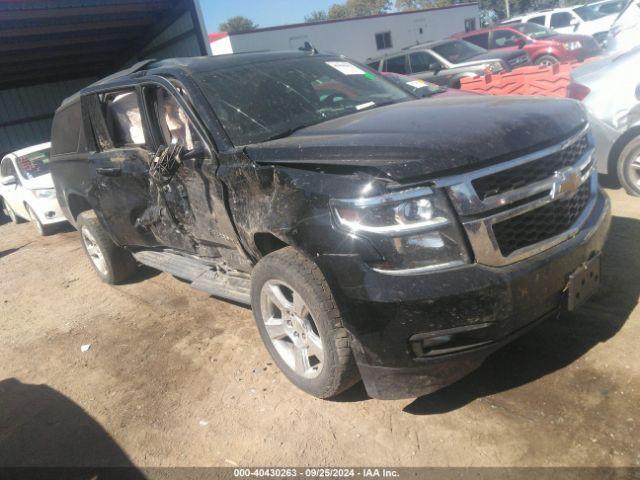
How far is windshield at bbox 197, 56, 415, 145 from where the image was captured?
3.19 metres

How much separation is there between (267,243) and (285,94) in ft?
3.61

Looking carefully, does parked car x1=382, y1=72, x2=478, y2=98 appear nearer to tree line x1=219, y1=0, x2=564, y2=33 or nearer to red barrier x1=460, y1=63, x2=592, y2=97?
red barrier x1=460, y1=63, x2=592, y2=97

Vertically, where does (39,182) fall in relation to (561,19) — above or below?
below

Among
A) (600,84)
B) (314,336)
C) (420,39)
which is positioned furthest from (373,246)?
(420,39)

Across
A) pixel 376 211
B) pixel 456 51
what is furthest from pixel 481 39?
pixel 376 211

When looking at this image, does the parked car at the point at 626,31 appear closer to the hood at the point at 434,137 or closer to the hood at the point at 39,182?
the hood at the point at 434,137

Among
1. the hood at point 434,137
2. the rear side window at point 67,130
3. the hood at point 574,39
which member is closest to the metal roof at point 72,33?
the rear side window at point 67,130

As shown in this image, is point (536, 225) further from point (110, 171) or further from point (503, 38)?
point (503, 38)

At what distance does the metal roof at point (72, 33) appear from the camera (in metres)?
11.6

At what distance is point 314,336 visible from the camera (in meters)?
2.76

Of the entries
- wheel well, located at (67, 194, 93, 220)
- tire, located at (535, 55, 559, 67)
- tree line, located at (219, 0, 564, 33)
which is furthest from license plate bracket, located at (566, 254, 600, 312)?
tree line, located at (219, 0, 564, 33)

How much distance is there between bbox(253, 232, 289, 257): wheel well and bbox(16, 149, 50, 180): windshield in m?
7.44

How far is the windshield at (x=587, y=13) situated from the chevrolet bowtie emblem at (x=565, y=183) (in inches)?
689

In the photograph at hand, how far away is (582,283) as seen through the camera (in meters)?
2.50
